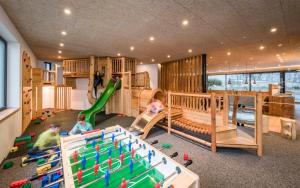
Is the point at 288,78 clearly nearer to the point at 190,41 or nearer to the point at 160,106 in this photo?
the point at 190,41

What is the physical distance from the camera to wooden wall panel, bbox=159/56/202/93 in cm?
722

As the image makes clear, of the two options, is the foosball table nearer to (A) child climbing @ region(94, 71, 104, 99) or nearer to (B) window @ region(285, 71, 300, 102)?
(A) child climbing @ region(94, 71, 104, 99)

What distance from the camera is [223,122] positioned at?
3.71m

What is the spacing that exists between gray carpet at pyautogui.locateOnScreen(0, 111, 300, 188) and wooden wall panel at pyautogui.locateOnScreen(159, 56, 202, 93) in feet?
14.1

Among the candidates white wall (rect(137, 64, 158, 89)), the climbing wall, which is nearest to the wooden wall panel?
white wall (rect(137, 64, 158, 89))

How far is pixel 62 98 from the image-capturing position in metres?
8.00

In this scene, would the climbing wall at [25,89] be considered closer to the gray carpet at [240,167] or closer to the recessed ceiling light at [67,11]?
the gray carpet at [240,167]

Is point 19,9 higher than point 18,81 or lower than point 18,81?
higher

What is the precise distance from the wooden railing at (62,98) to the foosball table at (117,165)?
6.97 m

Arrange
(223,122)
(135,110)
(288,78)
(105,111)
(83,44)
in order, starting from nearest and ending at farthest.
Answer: (223,122) → (83,44) → (135,110) → (105,111) → (288,78)

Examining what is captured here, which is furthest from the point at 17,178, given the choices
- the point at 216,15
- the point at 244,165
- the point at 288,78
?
the point at 288,78

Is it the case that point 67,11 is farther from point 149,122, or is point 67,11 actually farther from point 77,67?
point 77,67

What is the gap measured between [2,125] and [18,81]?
1.60m

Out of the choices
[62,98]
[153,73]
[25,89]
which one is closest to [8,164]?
[25,89]
